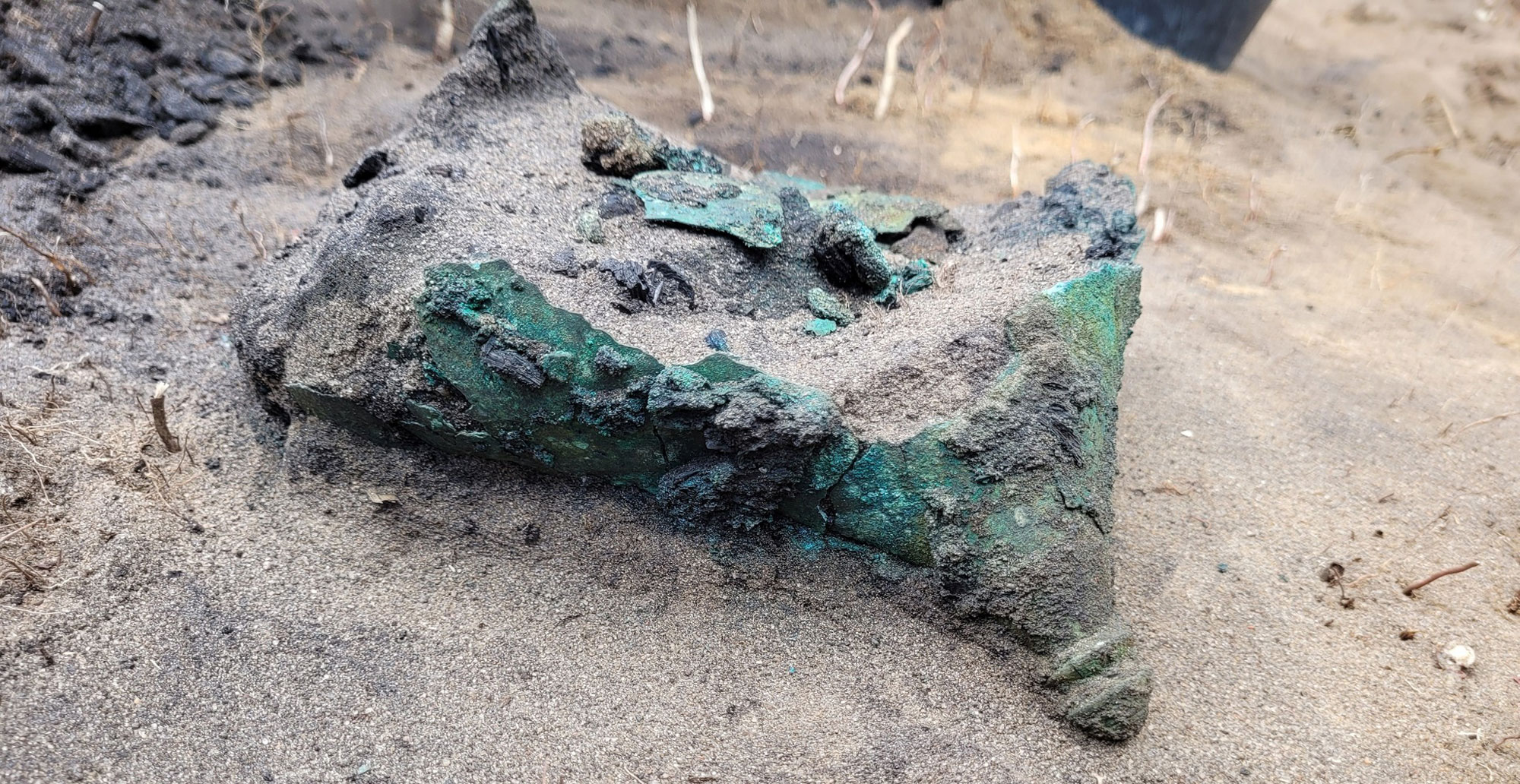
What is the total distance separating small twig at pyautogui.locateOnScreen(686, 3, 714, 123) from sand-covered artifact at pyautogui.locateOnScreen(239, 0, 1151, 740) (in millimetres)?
2233

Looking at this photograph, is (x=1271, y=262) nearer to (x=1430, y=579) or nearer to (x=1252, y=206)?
(x=1252, y=206)

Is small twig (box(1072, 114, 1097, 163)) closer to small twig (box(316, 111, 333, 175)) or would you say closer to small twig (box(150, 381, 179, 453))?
small twig (box(316, 111, 333, 175))

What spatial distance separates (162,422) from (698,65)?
324cm

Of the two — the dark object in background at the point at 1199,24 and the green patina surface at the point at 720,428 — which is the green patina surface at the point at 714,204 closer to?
the green patina surface at the point at 720,428

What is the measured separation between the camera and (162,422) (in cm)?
205

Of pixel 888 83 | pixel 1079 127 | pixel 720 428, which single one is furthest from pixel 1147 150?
pixel 720 428

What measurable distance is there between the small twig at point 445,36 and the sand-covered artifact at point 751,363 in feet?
8.96

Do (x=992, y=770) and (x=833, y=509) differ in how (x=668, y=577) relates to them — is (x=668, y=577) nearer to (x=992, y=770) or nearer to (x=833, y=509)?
(x=833, y=509)

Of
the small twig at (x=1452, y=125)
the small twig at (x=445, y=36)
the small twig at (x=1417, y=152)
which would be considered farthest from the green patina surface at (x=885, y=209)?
the small twig at (x=1452, y=125)

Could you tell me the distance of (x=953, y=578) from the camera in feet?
5.84

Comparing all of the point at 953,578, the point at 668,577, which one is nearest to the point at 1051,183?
the point at 953,578

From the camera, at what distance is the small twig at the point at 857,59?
4.83 meters

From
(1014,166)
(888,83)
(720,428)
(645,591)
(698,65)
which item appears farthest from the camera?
(888,83)

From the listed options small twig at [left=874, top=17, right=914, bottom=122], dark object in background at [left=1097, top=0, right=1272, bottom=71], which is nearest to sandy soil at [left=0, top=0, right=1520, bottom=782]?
small twig at [left=874, top=17, right=914, bottom=122]
